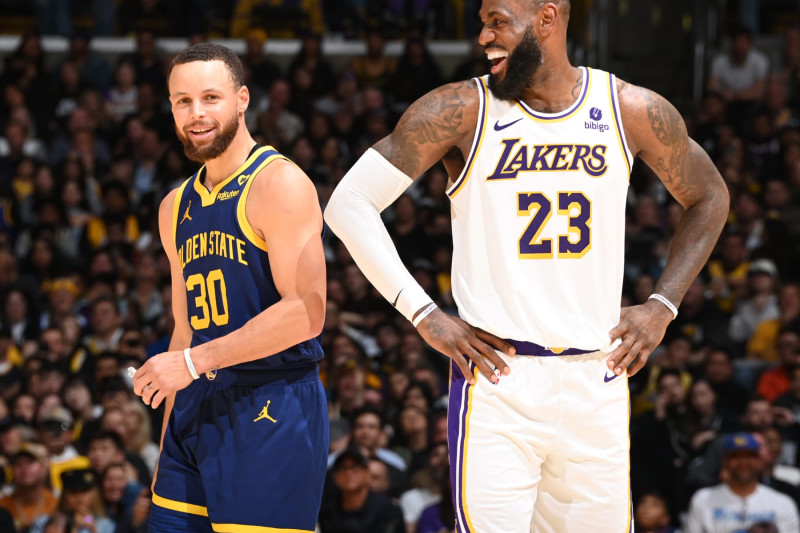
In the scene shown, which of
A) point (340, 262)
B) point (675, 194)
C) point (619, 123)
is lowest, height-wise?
point (340, 262)

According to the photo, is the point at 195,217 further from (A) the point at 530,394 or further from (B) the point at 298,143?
(B) the point at 298,143

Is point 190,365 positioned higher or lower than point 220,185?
lower

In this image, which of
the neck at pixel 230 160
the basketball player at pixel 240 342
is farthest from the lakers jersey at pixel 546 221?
the neck at pixel 230 160

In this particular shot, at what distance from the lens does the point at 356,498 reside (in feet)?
26.1

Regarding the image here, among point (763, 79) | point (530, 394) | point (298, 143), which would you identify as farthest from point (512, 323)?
point (763, 79)

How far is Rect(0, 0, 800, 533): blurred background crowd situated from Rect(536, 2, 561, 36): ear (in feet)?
14.8

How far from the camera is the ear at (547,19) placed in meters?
4.05

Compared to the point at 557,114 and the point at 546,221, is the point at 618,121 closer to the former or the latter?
the point at 557,114

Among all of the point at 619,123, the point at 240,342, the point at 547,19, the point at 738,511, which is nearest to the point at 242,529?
the point at 240,342

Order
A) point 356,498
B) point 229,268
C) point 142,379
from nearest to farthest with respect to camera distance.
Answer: point 142,379 < point 229,268 < point 356,498

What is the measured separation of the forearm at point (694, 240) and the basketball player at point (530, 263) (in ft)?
0.85

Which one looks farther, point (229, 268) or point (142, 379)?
point (229, 268)

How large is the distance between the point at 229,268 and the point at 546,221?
1128 mm

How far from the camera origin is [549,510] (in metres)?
4.07
